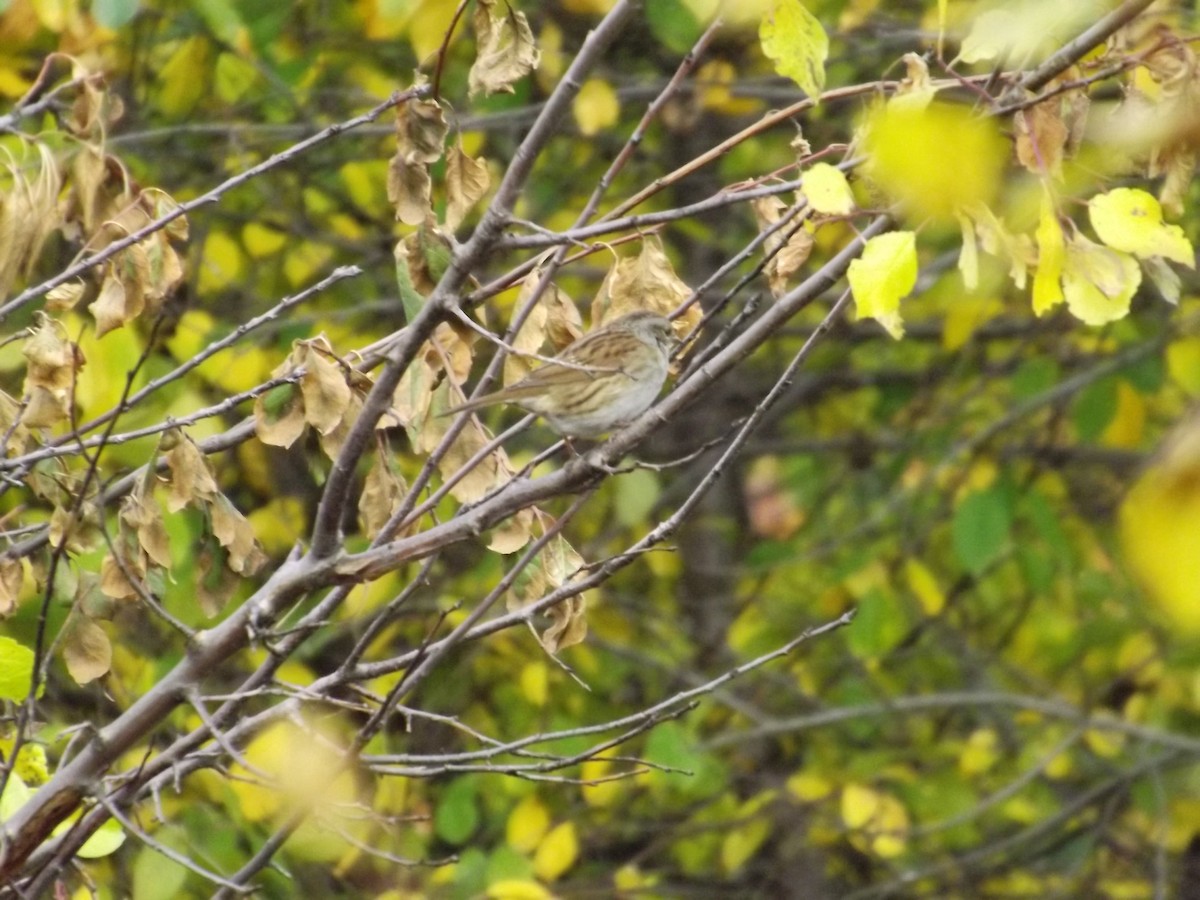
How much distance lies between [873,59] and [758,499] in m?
2.98

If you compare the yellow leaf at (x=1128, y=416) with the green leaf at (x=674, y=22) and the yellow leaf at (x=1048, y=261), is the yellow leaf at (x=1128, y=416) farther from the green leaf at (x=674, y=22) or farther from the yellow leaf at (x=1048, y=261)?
the yellow leaf at (x=1048, y=261)

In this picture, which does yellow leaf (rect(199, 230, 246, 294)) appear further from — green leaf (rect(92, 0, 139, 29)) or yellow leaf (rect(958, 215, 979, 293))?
yellow leaf (rect(958, 215, 979, 293))

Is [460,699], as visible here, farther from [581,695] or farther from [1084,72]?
[1084,72]

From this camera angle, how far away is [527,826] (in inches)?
243

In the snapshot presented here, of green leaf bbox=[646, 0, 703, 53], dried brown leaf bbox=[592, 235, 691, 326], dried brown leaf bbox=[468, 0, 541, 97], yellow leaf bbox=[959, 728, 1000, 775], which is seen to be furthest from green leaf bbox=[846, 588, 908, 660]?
dried brown leaf bbox=[468, 0, 541, 97]

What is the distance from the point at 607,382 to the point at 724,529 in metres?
4.21

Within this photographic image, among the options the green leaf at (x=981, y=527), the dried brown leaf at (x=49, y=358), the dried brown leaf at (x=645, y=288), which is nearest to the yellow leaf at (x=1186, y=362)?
the green leaf at (x=981, y=527)

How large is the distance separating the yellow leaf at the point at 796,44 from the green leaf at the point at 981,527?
3981mm

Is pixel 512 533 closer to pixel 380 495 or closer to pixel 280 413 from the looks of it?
pixel 380 495

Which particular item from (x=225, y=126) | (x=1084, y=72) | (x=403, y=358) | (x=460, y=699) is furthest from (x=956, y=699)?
(x=403, y=358)

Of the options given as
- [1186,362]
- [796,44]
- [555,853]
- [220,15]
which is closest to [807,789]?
[555,853]

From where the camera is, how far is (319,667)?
707cm

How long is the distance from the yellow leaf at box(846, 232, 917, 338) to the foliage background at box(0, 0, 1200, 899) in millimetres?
2550

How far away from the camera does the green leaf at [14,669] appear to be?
8.07 ft
